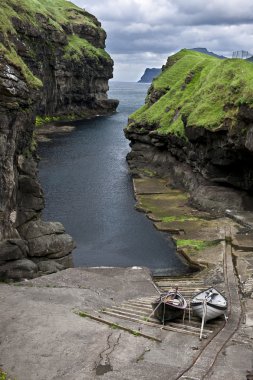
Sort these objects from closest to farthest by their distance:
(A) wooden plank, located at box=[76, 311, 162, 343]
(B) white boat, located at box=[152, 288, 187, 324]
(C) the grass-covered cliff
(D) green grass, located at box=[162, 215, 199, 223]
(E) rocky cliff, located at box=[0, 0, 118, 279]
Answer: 1. (A) wooden plank, located at box=[76, 311, 162, 343]
2. (B) white boat, located at box=[152, 288, 187, 324]
3. (E) rocky cliff, located at box=[0, 0, 118, 279]
4. (D) green grass, located at box=[162, 215, 199, 223]
5. (C) the grass-covered cliff

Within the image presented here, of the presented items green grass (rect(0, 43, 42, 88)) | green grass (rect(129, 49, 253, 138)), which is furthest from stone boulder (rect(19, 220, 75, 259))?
green grass (rect(129, 49, 253, 138))

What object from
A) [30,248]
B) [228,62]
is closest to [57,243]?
[30,248]

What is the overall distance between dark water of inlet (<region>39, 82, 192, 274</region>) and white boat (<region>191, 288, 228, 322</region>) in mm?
16970

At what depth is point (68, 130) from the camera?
6506 inches

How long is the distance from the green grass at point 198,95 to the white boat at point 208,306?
119 feet

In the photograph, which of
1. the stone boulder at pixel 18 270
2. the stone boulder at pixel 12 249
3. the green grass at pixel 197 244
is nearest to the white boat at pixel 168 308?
the stone boulder at pixel 18 270

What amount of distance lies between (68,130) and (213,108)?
94.0m

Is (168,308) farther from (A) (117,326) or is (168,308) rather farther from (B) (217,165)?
(B) (217,165)

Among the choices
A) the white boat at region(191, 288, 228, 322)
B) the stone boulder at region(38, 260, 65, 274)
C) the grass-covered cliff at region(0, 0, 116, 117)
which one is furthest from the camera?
the grass-covered cliff at region(0, 0, 116, 117)

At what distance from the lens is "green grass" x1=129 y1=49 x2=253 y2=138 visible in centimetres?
7388

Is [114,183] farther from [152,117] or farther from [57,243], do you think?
[57,243]

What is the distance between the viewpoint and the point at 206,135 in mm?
76500

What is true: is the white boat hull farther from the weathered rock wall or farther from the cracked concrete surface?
the weathered rock wall

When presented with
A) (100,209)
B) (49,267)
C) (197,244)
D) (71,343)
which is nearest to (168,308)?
(71,343)
